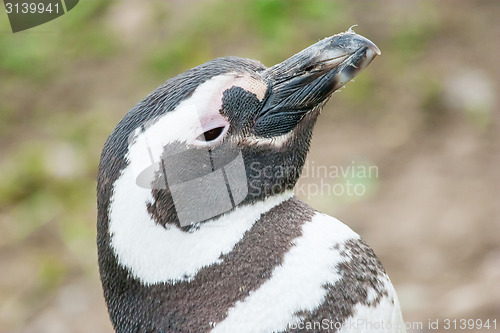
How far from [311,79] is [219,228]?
0.40 metres

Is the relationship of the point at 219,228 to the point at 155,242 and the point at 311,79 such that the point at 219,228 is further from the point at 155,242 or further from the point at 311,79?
→ the point at 311,79

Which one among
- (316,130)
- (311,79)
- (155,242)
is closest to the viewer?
(155,242)

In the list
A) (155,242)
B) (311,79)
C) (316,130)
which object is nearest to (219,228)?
(155,242)

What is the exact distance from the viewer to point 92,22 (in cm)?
494

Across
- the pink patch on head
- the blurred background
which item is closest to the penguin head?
the pink patch on head

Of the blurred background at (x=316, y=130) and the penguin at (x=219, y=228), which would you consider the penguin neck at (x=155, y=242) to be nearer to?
the penguin at (x=219, y=228)

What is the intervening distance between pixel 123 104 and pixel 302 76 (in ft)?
9.76

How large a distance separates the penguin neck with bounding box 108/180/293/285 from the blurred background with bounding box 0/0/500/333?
1696mm

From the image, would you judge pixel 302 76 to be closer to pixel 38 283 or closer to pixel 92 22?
pixel 38 283

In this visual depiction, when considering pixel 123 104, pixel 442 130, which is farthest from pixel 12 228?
pixel 442 130

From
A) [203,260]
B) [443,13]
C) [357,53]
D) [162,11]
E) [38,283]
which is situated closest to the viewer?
[203,260]

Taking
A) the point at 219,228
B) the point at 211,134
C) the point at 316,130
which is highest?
the point at 211,134

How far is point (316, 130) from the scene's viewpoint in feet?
13.3

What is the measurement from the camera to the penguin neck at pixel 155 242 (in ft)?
4.84
